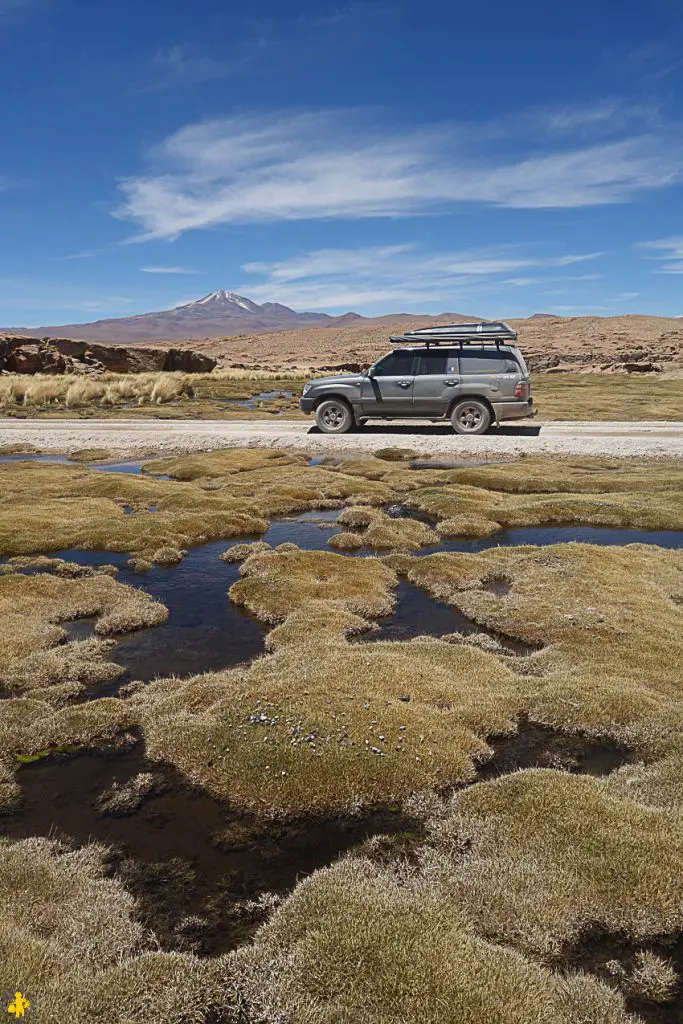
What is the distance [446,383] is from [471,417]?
76.8 inches

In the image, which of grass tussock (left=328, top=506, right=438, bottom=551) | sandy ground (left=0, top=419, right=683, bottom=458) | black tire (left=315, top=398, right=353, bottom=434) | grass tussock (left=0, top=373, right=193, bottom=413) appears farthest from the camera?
grass tussock (left=0, top=373, right=193, bottom=413)

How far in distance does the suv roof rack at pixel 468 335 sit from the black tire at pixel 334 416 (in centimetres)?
382

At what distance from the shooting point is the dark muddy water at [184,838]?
4.57m

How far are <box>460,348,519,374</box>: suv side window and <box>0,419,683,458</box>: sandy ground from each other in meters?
2.62

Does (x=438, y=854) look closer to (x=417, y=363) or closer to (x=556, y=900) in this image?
(x=556, y=900)

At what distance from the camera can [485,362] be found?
2430cm

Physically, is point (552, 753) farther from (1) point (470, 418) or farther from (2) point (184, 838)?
(1) point (470, 418)

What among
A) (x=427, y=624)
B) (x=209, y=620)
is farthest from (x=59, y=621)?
(x=427, y=624)

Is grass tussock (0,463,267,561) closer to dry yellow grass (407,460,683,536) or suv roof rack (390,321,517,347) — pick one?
dry yellow grass (407,460,683,536)

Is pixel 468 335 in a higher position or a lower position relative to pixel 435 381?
higher

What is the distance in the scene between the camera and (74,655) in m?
8.38

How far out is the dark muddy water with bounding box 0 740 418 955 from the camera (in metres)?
4.57

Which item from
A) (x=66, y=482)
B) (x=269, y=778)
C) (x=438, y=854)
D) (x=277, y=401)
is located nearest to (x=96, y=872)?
(x=269, y=778)

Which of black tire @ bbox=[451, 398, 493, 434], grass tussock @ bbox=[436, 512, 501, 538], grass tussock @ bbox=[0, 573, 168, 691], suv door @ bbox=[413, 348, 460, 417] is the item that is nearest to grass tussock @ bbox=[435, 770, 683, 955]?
grass tussock @ bbox=[0, 573, 168, 691]
